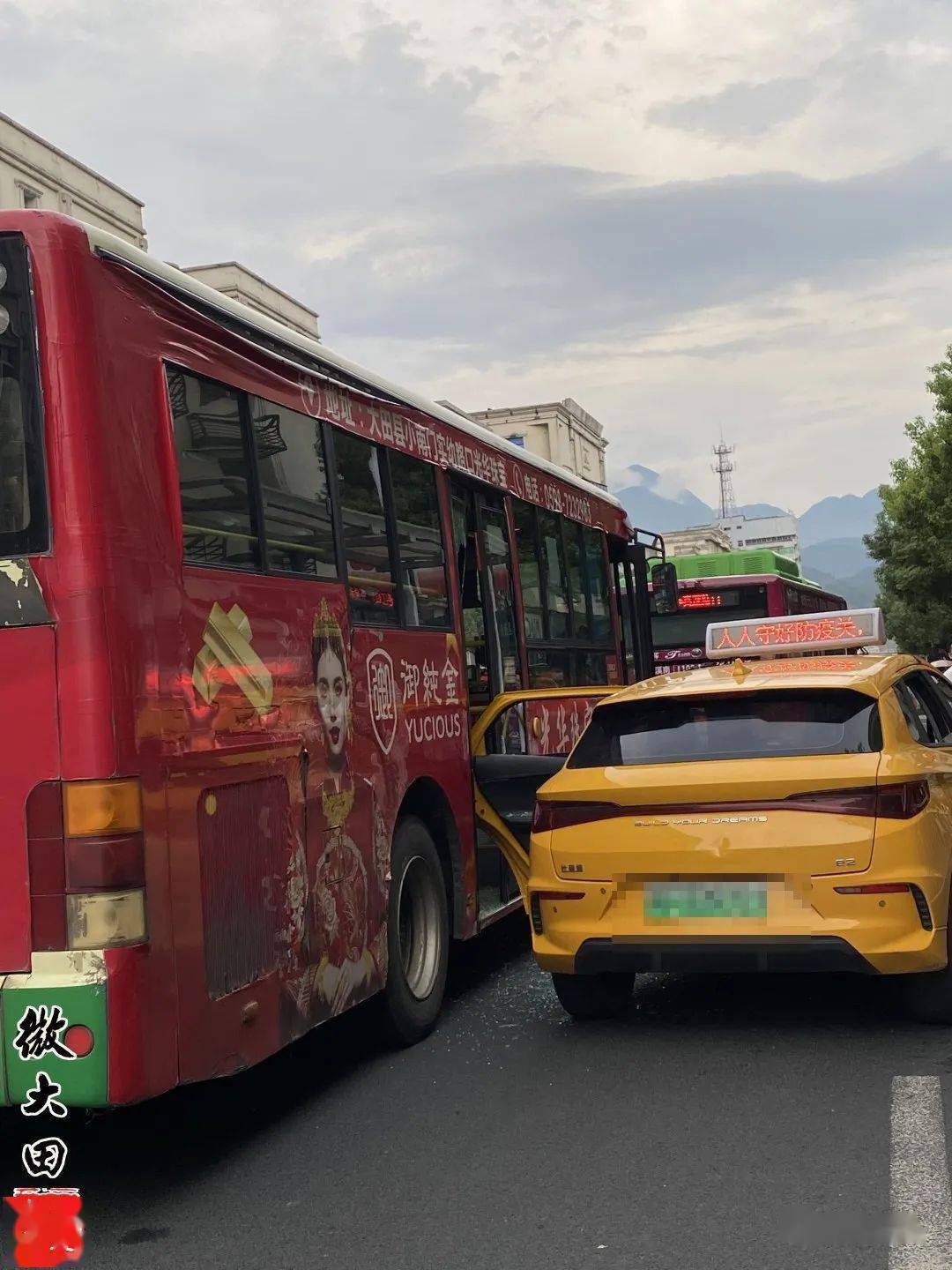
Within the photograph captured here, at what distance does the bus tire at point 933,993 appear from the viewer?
630 cm

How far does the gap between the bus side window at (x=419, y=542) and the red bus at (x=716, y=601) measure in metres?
14.4

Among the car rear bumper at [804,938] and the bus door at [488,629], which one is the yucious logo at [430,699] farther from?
the car rear bumper at [804,938]

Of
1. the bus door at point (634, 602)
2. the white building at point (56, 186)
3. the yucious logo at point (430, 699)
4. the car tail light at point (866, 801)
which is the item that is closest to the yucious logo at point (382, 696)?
the yucious logo at point (430, 699)

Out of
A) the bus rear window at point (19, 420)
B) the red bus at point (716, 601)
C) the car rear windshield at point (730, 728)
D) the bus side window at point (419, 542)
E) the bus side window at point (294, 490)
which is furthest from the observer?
the red bus at point (716, 601)

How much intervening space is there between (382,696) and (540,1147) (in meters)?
2.22

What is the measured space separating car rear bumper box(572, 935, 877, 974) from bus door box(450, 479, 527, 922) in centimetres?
158

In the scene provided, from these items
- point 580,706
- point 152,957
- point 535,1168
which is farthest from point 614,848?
point 580,706

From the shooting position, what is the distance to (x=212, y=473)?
5.33m

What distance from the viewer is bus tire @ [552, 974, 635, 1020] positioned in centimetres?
679

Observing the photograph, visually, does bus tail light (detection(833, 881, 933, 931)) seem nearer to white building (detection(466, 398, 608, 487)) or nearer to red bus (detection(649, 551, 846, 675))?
red bus (detection(649, 551, 846, 675))

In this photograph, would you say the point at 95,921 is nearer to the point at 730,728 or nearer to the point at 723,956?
the point at 723,956

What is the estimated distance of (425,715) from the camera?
725 centimetres

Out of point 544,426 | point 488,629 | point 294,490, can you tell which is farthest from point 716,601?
point 544,426

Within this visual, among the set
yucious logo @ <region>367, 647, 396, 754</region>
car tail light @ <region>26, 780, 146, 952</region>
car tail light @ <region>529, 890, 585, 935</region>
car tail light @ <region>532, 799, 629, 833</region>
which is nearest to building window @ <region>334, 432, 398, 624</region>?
yucious logo @ <region>367, 647, 396, 754</region>
